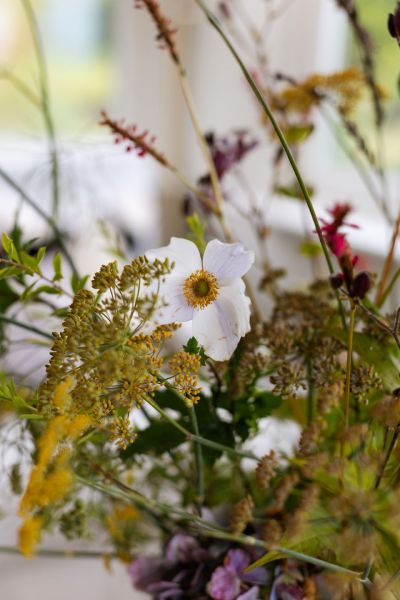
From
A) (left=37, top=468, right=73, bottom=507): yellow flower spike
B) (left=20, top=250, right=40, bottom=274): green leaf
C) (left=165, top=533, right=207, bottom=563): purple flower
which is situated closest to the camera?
(left=37, top=468, right=73, bottom=507): yellow flower spike

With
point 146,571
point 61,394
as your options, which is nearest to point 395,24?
point 61,394

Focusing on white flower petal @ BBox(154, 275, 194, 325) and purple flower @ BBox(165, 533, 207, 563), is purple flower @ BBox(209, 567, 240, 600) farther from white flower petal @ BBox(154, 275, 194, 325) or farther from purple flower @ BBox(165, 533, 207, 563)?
white flower petal @ BBox(154, 275, 194, 325)

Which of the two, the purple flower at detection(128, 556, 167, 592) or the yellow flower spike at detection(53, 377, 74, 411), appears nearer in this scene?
the yellow flower spike at detection(53, 377, 74, 411)

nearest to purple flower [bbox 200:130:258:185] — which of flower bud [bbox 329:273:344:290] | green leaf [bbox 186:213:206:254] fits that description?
green leaf [bbox 186:213:206:254]

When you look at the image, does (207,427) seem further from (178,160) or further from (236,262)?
(178,160)

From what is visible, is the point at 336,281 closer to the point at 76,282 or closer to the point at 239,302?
the point at 239,302

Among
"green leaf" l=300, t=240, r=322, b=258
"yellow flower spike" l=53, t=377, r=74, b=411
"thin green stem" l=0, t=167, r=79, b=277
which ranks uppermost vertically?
"green leaf" l=300, t=240, r=322, b=258
